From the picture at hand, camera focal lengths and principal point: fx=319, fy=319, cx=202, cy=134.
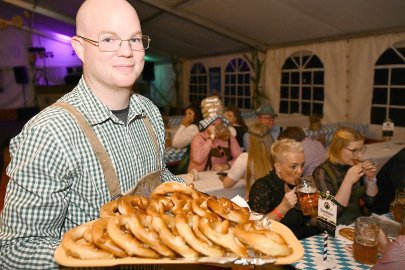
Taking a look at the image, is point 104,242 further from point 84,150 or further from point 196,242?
point 84,150

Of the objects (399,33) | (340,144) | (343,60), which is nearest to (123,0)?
(340,144)

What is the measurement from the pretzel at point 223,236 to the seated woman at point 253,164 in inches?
93.4

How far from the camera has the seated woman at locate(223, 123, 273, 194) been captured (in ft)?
11.1

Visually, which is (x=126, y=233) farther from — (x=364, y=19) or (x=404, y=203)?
(x=364, y=19)

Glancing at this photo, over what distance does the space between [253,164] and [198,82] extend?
1032 cm

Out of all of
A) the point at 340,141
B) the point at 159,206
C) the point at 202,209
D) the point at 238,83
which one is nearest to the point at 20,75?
the point at 238,83

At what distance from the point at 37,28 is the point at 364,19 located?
14947mm

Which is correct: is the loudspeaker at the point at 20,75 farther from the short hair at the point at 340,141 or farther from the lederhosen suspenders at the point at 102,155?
the lederhosen suspenders at the point at 102,155

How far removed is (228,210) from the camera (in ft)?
3.74

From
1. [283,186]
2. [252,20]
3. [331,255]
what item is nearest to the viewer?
[331,255]

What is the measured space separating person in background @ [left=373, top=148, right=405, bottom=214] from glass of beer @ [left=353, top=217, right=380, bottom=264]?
1.47m

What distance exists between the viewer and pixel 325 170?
293 centimetres

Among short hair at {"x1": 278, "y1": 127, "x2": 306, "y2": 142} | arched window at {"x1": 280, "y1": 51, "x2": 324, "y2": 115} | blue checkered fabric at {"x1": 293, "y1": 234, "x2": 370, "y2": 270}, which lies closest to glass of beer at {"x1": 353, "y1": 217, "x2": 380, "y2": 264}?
blue checkered fabric at {"x1": 293, "y1": 234, "x2": 370, "y2": 270}

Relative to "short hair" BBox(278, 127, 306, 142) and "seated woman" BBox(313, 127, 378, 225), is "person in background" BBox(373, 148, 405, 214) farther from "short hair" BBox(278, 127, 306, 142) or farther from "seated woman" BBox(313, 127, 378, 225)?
"short hair" BBox(278, 127, 306, 142)
